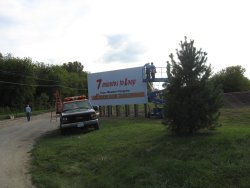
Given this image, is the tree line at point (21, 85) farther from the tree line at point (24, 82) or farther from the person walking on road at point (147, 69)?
the person walking on road at point (147, 69)

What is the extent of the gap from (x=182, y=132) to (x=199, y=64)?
2.15 m

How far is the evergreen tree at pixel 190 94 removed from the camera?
38.4 feet

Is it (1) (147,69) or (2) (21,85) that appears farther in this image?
(2) (21,85)

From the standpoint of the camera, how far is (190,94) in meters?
12.0

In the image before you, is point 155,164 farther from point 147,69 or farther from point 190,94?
point 147,69

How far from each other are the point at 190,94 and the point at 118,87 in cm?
2040

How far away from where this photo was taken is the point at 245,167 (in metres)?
7.86

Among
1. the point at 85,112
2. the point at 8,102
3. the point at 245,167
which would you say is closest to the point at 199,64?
the point at 245,167

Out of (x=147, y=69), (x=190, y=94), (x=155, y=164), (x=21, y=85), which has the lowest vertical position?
(x=155, y=164)

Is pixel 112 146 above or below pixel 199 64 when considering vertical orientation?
below

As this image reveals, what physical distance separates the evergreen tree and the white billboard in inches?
691

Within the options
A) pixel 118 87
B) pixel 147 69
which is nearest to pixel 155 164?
pixel 147 69

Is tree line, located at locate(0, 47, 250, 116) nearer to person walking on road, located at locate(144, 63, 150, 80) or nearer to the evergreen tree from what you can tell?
person walking on road, located at locate(144, 63, 150, 80)

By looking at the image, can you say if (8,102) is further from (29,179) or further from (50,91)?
(29,179)
